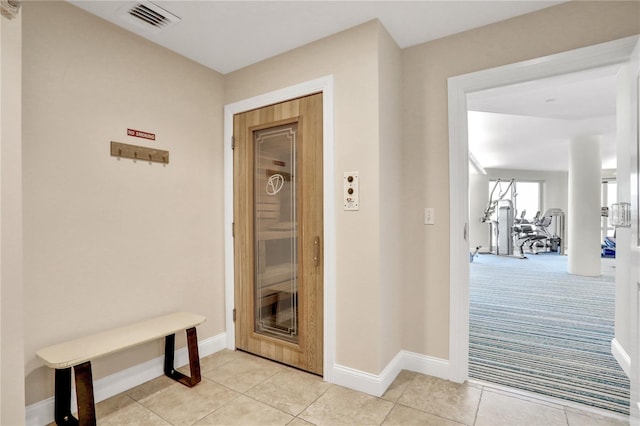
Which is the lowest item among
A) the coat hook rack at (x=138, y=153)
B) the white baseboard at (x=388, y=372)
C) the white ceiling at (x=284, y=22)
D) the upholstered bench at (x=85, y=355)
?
the white baseboard at (x=388, y=372)

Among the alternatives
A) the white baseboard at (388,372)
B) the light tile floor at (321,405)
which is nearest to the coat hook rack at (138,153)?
the light tile floor at (321,405)

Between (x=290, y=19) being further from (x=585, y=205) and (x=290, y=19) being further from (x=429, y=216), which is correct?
(x=585, y=205)

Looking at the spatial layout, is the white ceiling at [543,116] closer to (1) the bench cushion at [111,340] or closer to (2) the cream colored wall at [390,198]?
(2) the cream colored wall at [390,198]

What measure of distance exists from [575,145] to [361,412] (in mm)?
6562

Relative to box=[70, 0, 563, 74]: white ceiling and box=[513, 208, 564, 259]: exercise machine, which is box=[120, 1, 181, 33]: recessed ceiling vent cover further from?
box=[513, 208, 564, 259]: exercise machine

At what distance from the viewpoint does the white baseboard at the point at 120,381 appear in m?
1.90

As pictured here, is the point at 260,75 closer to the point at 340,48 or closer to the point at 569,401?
the point at 340,48

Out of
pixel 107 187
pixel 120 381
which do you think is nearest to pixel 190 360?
pixel 120 381

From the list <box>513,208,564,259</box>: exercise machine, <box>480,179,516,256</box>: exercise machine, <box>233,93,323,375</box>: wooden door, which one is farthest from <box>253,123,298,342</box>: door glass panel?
<box>513,208,564,259</box>: exercise machine

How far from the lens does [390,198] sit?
7.93ft

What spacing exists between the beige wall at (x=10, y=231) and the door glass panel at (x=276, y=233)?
1.60m

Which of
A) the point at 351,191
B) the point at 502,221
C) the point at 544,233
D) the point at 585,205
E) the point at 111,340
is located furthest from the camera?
the point at 544,233

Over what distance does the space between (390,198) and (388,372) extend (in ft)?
4.11

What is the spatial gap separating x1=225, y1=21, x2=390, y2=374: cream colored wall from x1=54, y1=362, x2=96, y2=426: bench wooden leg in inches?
60.2
